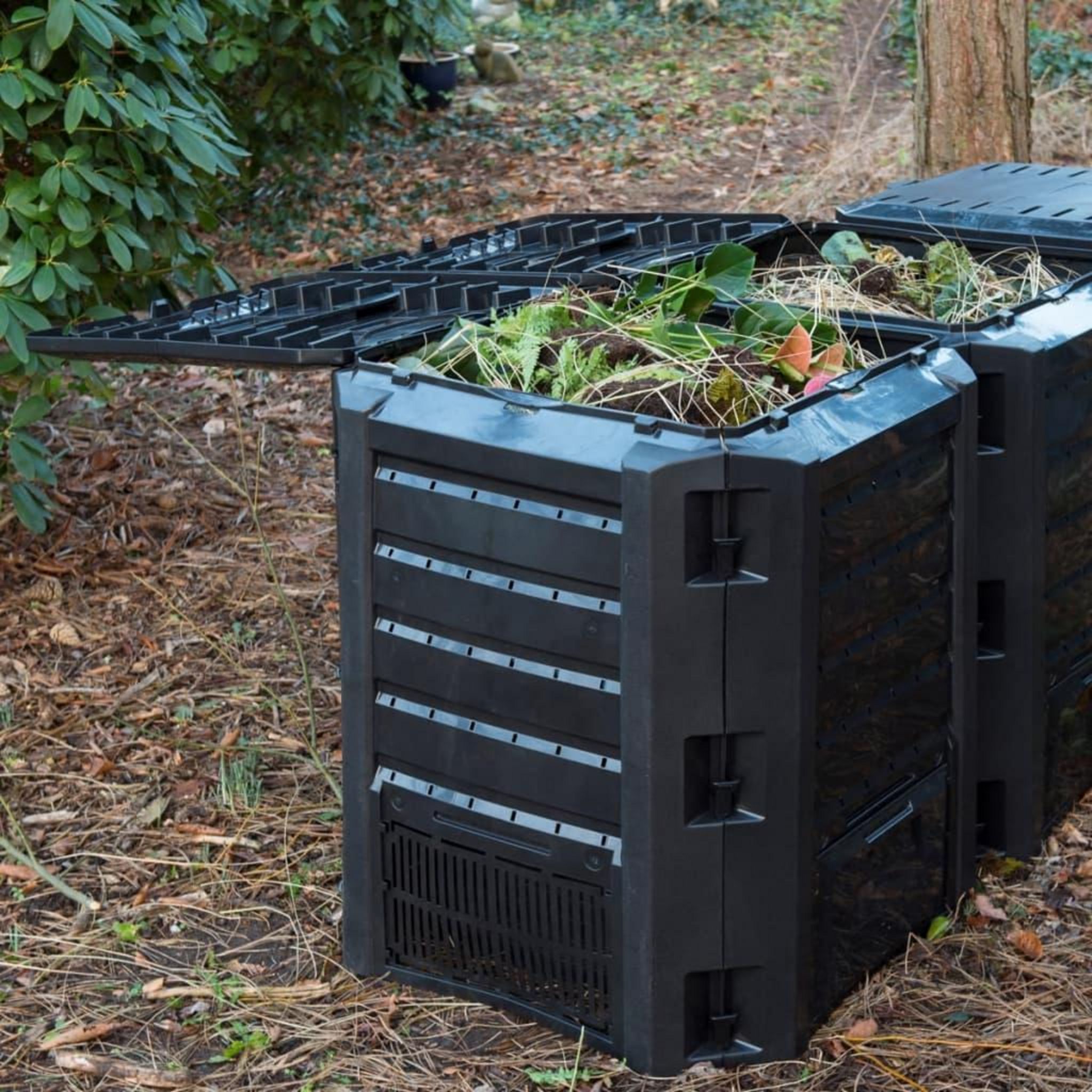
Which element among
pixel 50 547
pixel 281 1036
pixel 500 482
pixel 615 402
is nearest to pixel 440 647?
pixel 500 482

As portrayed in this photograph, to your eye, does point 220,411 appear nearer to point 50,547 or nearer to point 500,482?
A: point 50,547

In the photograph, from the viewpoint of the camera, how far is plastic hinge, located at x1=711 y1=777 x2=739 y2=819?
2484mm

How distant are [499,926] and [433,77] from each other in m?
8.67

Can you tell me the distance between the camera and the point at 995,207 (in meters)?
3.75

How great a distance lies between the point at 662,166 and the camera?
952cm

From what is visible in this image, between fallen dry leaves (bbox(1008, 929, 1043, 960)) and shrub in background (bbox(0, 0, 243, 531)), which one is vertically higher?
shrub in background (bbox(0, 0, 243, 531))

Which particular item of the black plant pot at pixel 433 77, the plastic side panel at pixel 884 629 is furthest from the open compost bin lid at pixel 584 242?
the black plant pot at pixel 433 77

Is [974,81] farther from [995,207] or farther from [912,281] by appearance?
[912,281]

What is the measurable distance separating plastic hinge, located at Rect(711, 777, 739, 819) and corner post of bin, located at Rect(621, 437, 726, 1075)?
0.03m

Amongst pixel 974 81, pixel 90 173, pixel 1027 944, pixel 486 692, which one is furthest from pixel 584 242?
pixel 974 81

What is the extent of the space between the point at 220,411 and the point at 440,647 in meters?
3.58

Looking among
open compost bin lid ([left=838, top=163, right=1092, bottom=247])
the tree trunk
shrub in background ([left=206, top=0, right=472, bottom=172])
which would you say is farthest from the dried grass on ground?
shrub in background ([left=206, top=0, right=472, bottom=172])

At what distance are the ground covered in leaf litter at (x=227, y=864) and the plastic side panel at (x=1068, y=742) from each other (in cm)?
9

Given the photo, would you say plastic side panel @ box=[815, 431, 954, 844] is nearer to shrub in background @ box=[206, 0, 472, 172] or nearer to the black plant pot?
shrub in background @ box=[206, 0, 472, 172]
